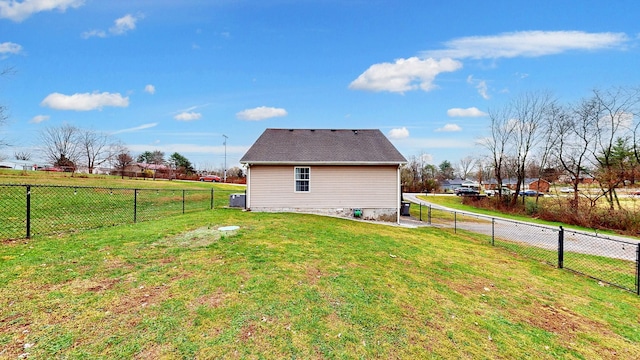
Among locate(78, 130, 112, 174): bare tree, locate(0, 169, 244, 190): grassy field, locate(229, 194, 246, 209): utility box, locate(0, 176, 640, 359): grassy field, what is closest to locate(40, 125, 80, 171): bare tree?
locate(78, 130, 112, 174): bare tree

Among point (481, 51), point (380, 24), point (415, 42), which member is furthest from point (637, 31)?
point (380, 24)

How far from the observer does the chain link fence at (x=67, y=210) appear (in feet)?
24.7

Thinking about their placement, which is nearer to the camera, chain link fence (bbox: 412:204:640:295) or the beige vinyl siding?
chain link fence (bbox: 412:204:640:295)

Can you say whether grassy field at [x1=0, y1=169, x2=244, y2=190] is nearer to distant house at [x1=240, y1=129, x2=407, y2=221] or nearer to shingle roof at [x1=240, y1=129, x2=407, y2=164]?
shingle roof at [x1=240, y1=129, x2=407, y2=164]

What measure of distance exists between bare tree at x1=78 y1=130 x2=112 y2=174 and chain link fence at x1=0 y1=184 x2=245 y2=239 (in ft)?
104

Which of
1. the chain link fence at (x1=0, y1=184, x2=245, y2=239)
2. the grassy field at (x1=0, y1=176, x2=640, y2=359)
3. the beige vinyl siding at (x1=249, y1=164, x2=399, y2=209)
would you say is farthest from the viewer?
the beige vinyl siding at (x1=249, y1=164, x2=399, y2=209)

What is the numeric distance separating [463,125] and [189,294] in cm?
2944

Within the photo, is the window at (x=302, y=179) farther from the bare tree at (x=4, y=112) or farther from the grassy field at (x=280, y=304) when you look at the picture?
the bare tree at (x=4, y=112)

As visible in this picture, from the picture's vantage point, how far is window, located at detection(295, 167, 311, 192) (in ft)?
44.5

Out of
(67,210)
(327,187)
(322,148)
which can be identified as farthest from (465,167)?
(67,210)

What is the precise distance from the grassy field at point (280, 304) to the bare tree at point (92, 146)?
44.8 metres

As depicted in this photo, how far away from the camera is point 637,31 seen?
1375 cm

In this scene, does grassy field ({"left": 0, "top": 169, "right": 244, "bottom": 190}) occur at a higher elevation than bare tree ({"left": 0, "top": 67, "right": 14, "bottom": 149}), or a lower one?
lower

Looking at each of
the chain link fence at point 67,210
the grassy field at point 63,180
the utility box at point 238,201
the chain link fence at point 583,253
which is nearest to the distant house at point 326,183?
the utility box at point 238,201
